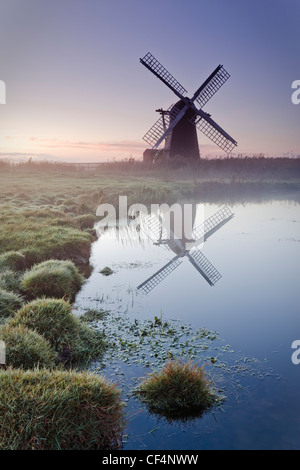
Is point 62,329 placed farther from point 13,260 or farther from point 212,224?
point 212,224

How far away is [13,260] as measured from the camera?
11617 millimetres

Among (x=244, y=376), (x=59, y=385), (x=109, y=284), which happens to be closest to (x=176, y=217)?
(x=109, y=284)

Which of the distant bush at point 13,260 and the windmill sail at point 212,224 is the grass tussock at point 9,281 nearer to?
the distant bush at point 13,260

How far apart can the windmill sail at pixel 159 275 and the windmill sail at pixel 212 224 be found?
4.84 metres

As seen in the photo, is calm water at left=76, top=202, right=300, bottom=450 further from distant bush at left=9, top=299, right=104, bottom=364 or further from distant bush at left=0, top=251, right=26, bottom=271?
distant bush at left=0, top=251, right=26, bottom=271

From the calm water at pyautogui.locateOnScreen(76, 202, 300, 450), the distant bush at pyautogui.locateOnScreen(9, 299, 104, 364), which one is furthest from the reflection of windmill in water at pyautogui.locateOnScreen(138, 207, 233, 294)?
the distant bush at pyautogui.locateOnScreen(9, 299, 104, 364)

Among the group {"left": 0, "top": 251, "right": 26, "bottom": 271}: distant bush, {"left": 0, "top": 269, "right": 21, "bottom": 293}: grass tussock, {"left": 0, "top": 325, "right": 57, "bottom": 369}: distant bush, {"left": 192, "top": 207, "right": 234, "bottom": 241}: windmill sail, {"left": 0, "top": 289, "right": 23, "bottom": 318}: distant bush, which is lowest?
{"left": 0, "top": 325, "right": 57, "bottom": 369}: distant bush

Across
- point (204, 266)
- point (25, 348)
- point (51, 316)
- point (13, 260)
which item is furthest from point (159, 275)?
point (25, 348)

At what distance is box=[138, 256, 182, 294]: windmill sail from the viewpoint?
11.2 m

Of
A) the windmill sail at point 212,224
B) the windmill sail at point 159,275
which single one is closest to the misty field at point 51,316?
the windmill sail at point 159,275

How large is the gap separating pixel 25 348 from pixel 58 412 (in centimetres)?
189

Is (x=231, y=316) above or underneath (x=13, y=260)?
underneath

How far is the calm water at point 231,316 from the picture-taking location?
5105 mm

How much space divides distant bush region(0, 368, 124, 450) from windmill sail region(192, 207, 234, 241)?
14251mm
